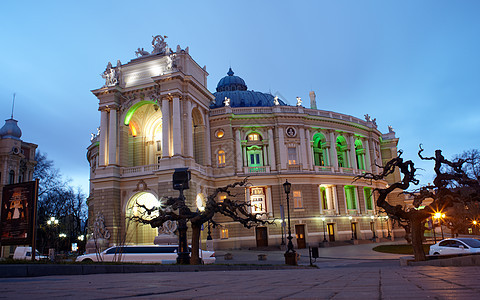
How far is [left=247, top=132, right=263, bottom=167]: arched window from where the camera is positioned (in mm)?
46500

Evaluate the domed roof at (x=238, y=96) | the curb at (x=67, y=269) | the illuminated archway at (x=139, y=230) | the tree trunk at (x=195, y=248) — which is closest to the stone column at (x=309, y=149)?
the domed roof at (x=238, y=96)

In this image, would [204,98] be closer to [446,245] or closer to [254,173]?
[254,173]

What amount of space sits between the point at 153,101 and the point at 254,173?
13.6 metres

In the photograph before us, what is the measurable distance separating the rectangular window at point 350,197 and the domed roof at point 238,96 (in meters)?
16.3

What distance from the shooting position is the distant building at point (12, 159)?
4928 cm

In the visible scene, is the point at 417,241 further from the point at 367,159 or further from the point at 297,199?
the point at 367,159

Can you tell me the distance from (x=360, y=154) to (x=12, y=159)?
45.5 meters

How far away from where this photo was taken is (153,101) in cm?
4159

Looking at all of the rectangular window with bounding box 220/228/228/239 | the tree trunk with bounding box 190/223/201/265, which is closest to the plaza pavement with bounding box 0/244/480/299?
the tree trunk with bounding box 190/223/201/265

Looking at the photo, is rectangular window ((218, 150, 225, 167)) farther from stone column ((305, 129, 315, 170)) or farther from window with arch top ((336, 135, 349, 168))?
window with arch top ((336, 135, 349, 168))

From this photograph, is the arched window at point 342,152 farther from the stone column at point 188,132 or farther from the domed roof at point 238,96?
the stone column at point 188,132

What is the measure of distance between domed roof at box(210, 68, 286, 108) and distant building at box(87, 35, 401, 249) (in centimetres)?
949

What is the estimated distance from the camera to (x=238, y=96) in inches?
2290

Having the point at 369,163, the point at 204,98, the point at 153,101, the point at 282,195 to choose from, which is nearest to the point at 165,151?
the point at 153,101
